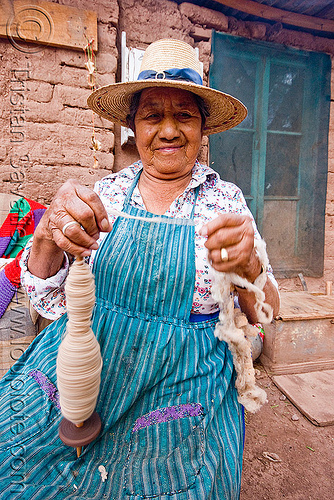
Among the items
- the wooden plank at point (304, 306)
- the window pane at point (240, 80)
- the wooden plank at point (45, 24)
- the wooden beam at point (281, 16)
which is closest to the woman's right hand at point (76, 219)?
the wooden plank at point (45, 24)

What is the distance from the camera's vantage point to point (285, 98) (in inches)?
135

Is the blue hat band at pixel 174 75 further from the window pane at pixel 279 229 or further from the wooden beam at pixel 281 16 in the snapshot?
the window pane at pixel 279 229

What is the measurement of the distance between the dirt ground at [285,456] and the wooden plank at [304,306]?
74 centimetres

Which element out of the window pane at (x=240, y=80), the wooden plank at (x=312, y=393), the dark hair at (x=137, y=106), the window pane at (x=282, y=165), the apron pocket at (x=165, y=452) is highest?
the window pane at (x=240, y=80)

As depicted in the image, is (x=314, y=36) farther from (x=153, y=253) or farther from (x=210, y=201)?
(x=153, y=253)

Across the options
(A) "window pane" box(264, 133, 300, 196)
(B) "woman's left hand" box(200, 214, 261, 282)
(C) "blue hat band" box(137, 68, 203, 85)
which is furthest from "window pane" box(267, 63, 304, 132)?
(B) "woman's left hand" box(200, 214, 261, 282)

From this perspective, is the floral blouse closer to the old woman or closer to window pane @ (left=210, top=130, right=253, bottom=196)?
the old woman

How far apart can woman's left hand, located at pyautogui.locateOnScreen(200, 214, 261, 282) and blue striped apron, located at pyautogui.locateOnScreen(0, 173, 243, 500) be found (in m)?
0.38

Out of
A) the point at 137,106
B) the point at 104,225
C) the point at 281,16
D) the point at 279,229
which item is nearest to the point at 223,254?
the point at 104,225

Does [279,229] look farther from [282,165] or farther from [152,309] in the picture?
[152,309]

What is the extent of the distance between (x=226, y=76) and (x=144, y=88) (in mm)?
2110

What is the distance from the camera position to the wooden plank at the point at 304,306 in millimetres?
2655

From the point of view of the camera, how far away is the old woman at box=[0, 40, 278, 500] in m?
0.92

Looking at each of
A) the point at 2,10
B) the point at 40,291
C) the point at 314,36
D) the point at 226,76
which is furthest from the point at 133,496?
the point at 314,36
